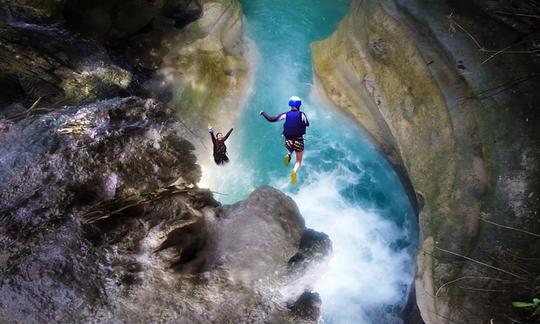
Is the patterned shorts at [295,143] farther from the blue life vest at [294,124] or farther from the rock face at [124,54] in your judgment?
the rock face at [124,54]

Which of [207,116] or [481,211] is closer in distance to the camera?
[481,211]

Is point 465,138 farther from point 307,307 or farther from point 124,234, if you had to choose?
point 124,234

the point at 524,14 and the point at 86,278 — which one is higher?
the point at 524,14

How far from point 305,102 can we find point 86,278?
601cm

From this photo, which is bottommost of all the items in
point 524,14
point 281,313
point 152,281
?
point 281,313

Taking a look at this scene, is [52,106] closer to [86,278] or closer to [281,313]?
[86,278]

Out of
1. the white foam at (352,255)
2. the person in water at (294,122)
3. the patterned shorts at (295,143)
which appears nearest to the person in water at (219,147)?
the person in water at (294,122)

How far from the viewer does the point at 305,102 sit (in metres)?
8.44

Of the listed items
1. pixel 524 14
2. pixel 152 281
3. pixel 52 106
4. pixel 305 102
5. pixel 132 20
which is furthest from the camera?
pixel 305 102

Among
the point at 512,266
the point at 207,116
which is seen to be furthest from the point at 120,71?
the point at 512,266

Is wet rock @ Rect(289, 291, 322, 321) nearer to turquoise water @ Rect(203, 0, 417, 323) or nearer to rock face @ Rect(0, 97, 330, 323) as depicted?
rock face @ Rect(0, 97, 330, 323)

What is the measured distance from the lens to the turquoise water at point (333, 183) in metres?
7.13

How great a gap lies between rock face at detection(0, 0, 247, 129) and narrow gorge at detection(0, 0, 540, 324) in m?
0.03

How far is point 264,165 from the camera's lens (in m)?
8.02
